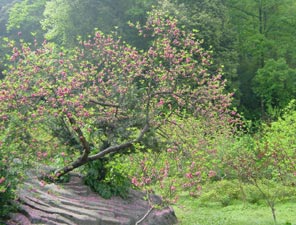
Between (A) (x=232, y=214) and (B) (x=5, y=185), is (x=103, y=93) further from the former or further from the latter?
(A) (x=232, y=214)

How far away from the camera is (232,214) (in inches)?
585

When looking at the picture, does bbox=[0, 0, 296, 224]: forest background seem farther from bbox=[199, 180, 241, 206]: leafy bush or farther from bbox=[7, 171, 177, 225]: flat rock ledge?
bbox=[7, 171, 177, 225]: flat rock ledge

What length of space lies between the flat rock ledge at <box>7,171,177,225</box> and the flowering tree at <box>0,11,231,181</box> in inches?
25.1

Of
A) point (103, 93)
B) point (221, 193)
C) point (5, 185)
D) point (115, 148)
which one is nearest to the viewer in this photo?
point (5, 185)

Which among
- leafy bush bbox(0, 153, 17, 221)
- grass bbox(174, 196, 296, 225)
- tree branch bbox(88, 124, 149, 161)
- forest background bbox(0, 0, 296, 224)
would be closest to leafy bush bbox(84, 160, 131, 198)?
forest background bbox(0, 0, 296, 224)

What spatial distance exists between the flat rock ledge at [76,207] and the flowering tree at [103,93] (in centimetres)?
64

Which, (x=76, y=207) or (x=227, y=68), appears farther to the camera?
(x=227, y=68)

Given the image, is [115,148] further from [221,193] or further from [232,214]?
[221,193]

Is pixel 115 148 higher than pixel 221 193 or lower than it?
higher

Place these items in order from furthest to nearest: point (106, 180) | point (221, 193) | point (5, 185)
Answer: point (221, 193), point (106, 180), point (5, 185)

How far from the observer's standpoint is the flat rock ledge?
1070cm

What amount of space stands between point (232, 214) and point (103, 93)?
6.10 metres

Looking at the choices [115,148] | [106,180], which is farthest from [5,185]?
[106,180]

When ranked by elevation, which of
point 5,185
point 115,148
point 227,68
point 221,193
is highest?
point 5,185
